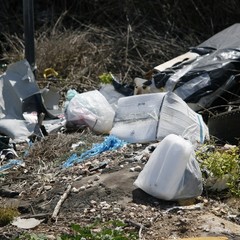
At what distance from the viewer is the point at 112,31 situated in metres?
9.95

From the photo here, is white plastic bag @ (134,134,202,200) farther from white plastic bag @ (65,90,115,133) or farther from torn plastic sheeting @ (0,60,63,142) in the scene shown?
torn plastic sheeting @ (0,60,63,142)

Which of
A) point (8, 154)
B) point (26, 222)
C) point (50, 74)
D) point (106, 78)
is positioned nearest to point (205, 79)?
point (106, 78)

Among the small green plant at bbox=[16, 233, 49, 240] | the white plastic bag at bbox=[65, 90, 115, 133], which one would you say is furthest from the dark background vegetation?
the small green plant at bbox=[16, 233, 49, 240]

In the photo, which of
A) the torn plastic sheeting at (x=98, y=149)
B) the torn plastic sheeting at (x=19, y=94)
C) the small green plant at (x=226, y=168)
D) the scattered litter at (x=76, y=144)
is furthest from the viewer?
the torn plastic sheeting at (x=19, y=94)

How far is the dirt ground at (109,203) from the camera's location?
13.4 ft

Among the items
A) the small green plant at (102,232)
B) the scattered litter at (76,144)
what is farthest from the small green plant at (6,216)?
the scattered litter at (76,144)

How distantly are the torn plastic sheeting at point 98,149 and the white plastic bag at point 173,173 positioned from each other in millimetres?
1232

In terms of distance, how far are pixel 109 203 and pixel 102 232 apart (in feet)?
2.01

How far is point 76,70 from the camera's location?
892 cm

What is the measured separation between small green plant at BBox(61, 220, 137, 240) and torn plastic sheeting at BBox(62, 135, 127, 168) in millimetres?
1521

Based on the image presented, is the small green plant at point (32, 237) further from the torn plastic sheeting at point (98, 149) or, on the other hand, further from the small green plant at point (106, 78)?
the small green plant at point (106, 78)

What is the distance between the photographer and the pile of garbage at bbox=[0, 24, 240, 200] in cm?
595

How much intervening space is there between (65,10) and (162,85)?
3.96m

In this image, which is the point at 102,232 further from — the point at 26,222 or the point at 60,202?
the point at 60,202
